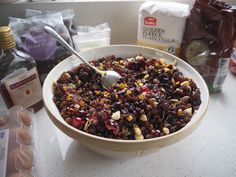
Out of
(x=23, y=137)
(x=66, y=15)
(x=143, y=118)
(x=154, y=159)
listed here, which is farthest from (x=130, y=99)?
(x=66, y=15)

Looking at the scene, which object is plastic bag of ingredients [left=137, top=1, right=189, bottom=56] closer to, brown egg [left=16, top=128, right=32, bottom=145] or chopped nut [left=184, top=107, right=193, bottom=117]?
chopped nut [left=184, top=107, right=193, bottom=117]

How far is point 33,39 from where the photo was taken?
0.74 meters

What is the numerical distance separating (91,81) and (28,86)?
184 mm

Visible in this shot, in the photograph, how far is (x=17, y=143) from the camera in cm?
58

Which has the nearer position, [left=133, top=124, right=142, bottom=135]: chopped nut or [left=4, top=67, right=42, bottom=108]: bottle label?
[left=133, top=124, right=142, bottom=135]: chopped nut

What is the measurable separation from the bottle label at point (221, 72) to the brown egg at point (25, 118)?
0.60m

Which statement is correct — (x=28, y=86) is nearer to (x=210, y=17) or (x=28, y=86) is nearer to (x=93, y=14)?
(x=93, y=14)

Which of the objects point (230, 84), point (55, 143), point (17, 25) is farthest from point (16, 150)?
point (230, 84)

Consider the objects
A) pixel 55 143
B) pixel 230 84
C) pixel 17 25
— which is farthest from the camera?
pixel 230 84

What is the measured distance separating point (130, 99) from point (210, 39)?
0.36m

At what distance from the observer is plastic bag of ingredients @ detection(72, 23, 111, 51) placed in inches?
32.9

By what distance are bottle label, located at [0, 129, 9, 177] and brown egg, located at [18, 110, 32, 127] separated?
7cm

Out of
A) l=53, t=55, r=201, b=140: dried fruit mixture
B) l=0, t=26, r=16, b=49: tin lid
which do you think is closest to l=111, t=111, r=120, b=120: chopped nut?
l=53, t=55, r=201, b=140: dried fruit mixture

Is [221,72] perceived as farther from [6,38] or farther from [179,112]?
[6,38]
